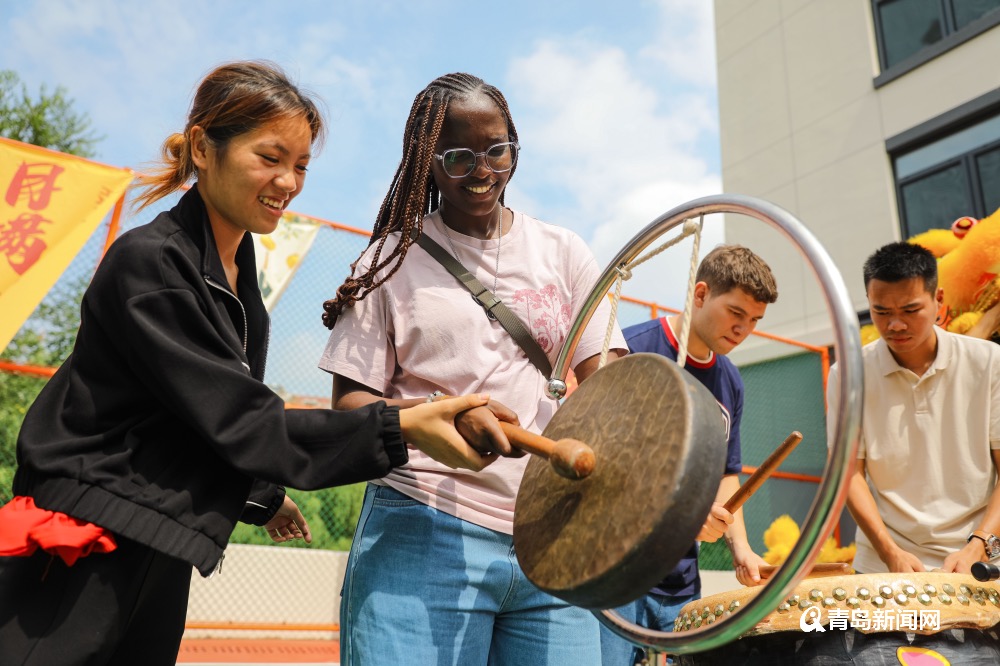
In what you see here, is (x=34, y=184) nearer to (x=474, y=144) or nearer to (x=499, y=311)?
(x=474, y=144)

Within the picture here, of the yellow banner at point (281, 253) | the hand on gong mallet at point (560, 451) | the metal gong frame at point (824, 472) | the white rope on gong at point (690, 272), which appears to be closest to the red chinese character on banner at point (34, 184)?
the yellow banner at point (281, 253)

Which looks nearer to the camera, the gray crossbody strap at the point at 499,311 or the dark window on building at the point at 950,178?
the gray crossbody strap at the point at 499,311

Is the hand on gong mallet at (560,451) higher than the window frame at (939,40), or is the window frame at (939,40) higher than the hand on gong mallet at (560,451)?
the window frame at (939,40)

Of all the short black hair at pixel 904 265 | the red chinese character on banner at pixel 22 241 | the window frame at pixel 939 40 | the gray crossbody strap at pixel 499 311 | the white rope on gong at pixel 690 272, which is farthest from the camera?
the window frame at pixel 939 40

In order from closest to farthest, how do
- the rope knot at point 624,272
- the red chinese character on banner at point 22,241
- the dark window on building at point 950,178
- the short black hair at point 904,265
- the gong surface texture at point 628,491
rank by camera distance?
the gong surface texture at point 628,491
the rope knot at point 624,272
the short black hair at point 904,265
the red chinese character on banner at point 22,241
the dark window on building at point 950,178

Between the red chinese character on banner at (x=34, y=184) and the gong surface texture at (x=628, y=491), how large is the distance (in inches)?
154

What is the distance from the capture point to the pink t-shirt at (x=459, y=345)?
159 centimetres

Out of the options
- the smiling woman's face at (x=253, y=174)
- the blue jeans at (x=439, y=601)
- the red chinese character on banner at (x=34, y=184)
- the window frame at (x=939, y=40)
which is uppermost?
the window frame at (x=939, y=40)

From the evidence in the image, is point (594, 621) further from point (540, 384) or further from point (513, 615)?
point (540, 384)

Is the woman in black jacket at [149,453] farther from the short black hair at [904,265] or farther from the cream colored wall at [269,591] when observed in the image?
the cream colored wall at [269,591]

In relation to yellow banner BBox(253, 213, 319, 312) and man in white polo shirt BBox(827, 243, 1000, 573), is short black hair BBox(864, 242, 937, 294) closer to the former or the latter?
man in white polo shirt BBox(827, 243, 1000, 573)

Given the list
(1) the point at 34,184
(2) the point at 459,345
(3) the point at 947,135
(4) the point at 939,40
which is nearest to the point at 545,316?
(2) the point at 459,345

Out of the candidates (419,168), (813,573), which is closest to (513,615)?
(813,573)

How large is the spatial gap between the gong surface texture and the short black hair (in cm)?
200
